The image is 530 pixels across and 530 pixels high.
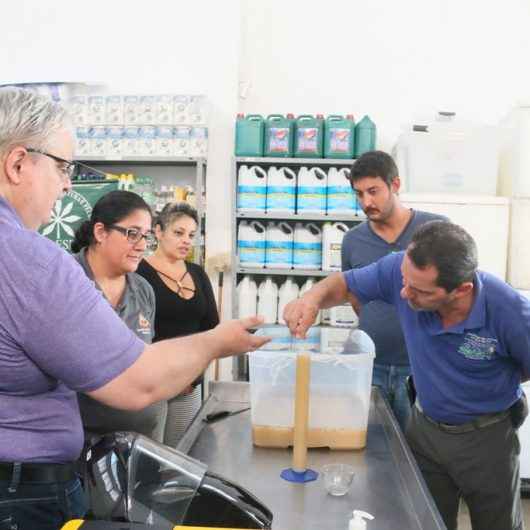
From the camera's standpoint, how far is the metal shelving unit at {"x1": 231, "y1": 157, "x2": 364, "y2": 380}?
12.5 ft

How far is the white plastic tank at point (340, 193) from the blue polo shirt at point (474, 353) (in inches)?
75.3

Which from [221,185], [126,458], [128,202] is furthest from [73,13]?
[126,458]

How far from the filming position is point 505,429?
6.04 ft

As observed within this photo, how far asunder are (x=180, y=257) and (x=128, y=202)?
81 cm

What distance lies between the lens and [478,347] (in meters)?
1.71

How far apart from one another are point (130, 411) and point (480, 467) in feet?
3.87

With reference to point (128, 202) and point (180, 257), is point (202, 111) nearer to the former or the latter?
point (180, 257)

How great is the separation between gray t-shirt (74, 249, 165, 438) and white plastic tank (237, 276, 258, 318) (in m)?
1.74

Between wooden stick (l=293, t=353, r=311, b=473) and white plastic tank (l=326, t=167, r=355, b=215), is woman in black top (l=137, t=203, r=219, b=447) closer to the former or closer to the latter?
white plastic tank (l=326, t=167, r=355, b=215)

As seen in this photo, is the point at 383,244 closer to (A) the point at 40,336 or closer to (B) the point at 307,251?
(B) the point at 307,251

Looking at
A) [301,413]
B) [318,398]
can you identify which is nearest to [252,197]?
[318,398]

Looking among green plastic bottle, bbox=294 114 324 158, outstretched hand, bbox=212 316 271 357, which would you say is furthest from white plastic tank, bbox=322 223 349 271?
outstretched hand, bbox=212 316 271 357

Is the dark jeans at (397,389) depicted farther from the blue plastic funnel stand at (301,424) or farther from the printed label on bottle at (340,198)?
the printed label on bottle at (340,198)

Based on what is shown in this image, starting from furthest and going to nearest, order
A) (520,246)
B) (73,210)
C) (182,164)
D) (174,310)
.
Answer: (182,164)
(73,210)
(520,246)
(174,310)
